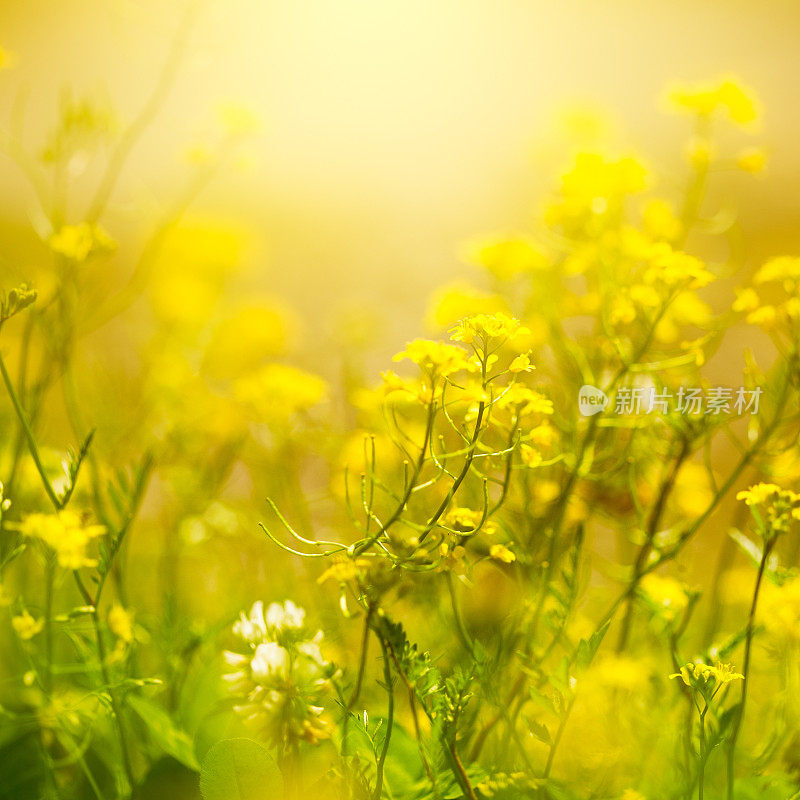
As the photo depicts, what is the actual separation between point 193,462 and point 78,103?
0.94 ft

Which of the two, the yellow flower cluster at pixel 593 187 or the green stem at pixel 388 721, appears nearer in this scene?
the green stem at pixel 388 721

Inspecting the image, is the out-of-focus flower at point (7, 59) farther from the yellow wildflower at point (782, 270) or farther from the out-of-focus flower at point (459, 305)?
the yellow wildflower at point (782, 270)

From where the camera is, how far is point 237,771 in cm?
42

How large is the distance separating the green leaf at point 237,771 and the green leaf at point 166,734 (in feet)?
0.17

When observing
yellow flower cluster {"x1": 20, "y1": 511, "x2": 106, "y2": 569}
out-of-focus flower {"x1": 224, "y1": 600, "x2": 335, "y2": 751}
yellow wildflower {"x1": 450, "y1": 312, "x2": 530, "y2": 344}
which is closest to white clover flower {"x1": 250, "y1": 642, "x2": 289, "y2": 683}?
out-of-focus flower {"x1": 224, "y1": 600, "x2": 335, "y2": 751}

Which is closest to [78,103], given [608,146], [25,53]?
[25,53]

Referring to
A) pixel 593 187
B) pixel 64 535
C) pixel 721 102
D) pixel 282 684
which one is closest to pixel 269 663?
pixel 282 684

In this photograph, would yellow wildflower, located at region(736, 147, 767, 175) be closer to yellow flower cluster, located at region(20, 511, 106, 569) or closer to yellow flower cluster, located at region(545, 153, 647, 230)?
yellow flower cluster, located at region(545, 153, 647, 230)

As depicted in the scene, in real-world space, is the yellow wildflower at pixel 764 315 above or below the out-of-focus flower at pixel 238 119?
below
